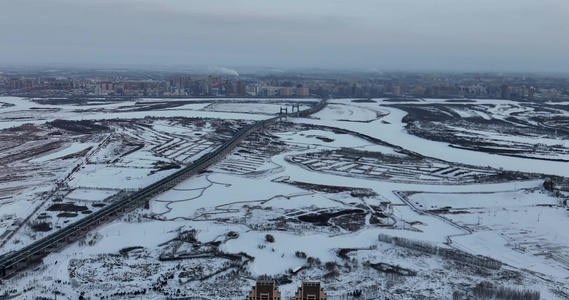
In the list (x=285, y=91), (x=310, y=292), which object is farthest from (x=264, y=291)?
(x=285, y=91)

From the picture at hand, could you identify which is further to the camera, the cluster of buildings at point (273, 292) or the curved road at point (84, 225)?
the curved road at point (84, 225)

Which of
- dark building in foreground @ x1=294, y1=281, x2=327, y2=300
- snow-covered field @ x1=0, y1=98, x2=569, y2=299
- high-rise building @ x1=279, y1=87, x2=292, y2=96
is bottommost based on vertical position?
snow-covered field @ x1=0, y1=98, x2=569, y2=299

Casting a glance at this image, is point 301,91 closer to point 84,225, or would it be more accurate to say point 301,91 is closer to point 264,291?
point 84,225

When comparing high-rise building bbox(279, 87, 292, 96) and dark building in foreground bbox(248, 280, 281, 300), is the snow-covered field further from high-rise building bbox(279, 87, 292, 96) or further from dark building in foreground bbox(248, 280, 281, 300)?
high-rise building bbox(279, 87, 292, 96)

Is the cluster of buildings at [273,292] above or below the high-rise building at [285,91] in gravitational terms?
below

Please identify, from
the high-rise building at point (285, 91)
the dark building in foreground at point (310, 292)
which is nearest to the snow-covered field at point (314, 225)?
Result: the dark building in foreground at point (310, 292)

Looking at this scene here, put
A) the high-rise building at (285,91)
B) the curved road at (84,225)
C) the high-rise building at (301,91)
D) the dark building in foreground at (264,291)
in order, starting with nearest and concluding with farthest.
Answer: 1. the dark building in foreground at (264,291)
2. the curved road at (84,225)
3. the high-rise building at (285,91)
4. the high-rise building at (301,91)

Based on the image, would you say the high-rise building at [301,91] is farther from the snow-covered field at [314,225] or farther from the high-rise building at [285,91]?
the snow-covered field at [314,225]

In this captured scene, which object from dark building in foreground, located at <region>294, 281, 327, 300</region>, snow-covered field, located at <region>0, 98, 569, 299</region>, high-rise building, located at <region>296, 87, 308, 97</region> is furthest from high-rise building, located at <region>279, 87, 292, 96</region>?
dark building in foreground, located at <region>294, 281, 327, 300</region>
